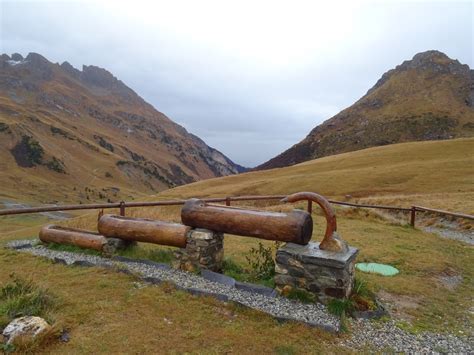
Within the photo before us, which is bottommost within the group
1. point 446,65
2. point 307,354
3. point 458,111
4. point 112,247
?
point 307,354

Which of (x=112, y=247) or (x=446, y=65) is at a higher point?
(x=446, y=65)

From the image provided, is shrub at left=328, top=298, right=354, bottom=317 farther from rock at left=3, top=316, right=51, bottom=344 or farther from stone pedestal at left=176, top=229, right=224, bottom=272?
rock at left=3, top=316, right=51, bottom=344

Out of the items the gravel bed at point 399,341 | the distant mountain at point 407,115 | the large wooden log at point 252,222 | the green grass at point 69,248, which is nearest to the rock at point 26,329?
the large wooden log at point 252,222

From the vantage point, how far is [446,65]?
180750 millimetres

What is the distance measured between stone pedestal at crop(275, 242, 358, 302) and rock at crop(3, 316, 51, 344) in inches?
188

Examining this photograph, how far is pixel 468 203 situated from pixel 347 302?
21386 millimetres

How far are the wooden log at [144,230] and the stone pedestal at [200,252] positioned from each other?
0.24 m

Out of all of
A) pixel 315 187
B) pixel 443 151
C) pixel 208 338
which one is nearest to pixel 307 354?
pixel 208 338

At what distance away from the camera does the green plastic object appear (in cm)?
1094

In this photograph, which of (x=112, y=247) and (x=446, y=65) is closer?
(x=112, y=247)

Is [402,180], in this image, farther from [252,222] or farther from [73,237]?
[73,237]

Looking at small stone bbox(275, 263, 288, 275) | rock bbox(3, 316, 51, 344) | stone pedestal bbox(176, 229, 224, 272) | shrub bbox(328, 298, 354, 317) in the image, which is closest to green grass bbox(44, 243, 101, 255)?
stone pedestal bbox(176, 229, 224, 272)

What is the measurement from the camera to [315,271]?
26.3 ft

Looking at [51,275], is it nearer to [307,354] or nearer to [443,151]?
[307,354]
